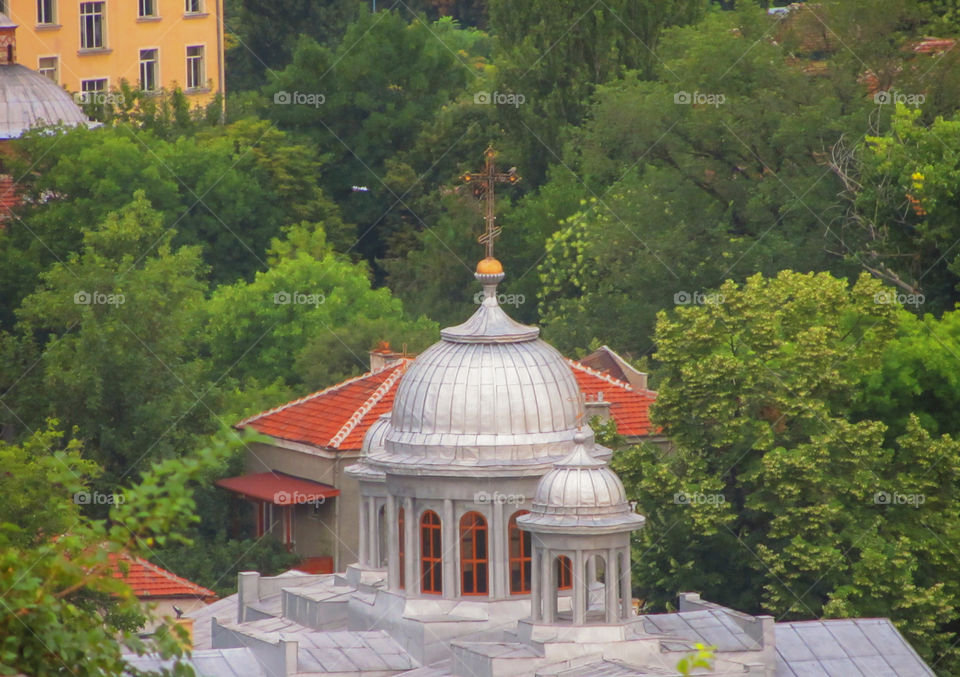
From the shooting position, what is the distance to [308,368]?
246 ft

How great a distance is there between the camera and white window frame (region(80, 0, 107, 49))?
344ft

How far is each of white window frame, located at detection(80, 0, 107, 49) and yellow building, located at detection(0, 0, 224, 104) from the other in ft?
0.12

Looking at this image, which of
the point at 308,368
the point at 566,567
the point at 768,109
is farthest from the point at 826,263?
the point at 566,567

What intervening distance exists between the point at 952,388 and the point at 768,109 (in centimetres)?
1945

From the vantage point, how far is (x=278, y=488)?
2584 inches

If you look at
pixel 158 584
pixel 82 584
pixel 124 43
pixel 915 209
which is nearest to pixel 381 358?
pixel 915 209

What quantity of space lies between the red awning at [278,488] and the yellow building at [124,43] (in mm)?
38152

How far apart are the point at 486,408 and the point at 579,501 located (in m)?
3.37

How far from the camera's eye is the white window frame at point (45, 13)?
104m

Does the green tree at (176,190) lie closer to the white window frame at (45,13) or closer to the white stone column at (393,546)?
the white window frame at (45,13)

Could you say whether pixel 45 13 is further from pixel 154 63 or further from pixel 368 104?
pixel 368 104

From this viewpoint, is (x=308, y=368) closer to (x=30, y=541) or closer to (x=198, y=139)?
→ (x=198, y=139)

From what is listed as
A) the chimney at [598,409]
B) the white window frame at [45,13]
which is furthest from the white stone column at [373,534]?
the white window frame at [45,13]

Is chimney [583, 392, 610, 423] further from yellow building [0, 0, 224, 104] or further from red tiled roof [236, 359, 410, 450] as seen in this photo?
yellow building [0, 0, 224, 104]
